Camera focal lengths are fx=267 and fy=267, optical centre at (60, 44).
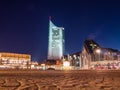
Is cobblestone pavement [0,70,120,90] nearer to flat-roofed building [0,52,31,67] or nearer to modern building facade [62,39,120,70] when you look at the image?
modern building facade [62,39,120,70]

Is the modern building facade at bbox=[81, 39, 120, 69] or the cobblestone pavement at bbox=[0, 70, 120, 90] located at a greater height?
the modern building facade at bbox=[81, 39, 120, 69]

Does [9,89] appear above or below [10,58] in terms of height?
below

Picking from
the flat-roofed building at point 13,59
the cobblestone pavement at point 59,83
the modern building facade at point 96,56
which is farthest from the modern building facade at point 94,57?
the cobblestone pavement at point 59,83

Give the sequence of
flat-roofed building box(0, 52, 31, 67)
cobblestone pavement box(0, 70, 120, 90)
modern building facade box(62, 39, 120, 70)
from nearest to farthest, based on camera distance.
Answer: cobblestone pavement box(0, 70, 120, 90) < modern building facade box(62, 39, 120, 70) < flat-roofed building box(0, 52, 31, 67)

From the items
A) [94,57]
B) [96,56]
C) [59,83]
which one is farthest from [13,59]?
[59,83]

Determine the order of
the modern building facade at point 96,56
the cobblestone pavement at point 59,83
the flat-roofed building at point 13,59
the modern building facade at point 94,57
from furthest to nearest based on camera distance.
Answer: the flat-roofed building at point 13,59
the modern building facade at point 94,57
the modern building facade at point 96,56
the cobblestone pavement at point 59,83

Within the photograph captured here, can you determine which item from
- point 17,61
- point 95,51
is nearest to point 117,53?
point 95,51

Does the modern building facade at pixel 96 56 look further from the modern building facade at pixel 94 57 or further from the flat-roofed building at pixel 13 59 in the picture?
the flat-roofed building at pixel 13 59

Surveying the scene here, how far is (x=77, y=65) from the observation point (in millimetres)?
179125

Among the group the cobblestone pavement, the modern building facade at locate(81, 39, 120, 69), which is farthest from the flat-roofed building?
the cobblestone pavement

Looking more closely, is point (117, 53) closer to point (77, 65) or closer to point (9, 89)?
point (77, 65)

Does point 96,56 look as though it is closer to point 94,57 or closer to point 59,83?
point 94,57

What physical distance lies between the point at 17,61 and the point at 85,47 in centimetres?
4351

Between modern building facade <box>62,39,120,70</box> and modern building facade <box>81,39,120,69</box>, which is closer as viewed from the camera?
modern building facade <box>81,39,120,69</box>
